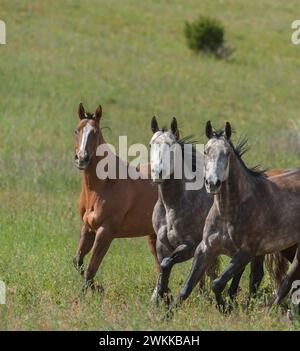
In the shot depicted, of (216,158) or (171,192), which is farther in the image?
(171,192)

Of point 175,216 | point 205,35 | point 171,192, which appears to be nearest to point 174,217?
point 175,216

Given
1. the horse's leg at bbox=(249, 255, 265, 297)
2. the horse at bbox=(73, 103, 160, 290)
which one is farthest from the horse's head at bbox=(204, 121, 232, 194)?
the horse at bbox=(73, 103, 160, 290)

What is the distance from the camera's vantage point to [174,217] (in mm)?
10930

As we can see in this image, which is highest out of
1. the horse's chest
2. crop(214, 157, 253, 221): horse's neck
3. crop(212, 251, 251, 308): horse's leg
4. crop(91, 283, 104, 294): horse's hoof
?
crop(214, 157, 253, 221): horse's neck

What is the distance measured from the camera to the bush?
1483 inches

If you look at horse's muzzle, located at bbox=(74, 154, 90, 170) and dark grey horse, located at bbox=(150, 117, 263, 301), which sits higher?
horse's muzzle, located at bbox=(74, 154, 90, 170)

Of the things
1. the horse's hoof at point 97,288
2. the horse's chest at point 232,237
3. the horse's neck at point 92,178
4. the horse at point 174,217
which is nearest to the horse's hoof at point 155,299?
the horse at point 174,217

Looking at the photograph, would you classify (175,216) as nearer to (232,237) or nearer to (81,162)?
(232,237)

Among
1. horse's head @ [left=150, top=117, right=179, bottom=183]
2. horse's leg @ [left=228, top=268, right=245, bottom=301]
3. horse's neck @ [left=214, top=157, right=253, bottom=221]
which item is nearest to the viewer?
horse's neck @ [left=214, top=157, right=253, bottom=221]

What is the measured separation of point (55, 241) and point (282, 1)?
114 feet

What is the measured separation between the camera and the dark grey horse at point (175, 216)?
10594 mm

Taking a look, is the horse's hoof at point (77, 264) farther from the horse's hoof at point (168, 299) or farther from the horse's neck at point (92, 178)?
the horse's hoof at point (168, 299)

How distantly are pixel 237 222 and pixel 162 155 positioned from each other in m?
1.01

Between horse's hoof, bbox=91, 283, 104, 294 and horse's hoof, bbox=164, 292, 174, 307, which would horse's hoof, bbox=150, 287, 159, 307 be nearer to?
horse's hoof, bbox=164, 292, 174, 307
